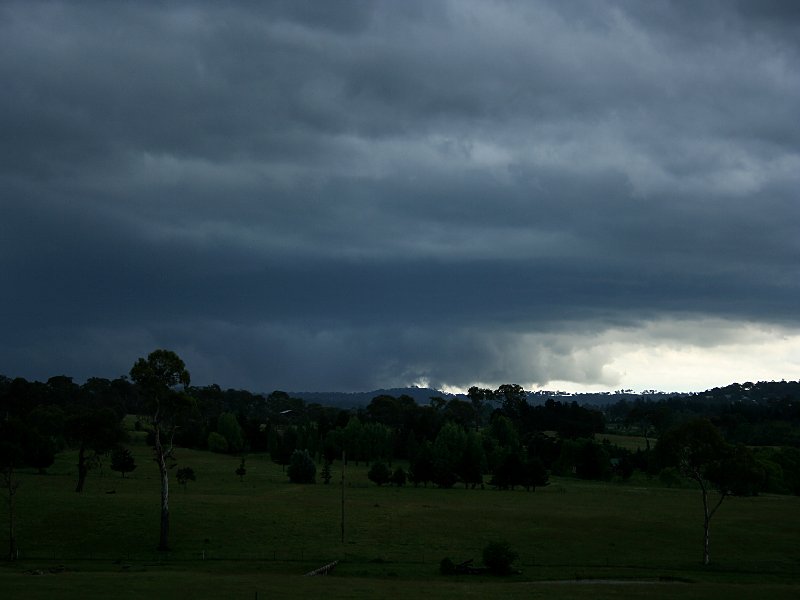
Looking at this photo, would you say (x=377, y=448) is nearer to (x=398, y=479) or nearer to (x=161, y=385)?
(x=398, y=479)

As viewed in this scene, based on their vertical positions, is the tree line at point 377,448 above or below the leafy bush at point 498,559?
above

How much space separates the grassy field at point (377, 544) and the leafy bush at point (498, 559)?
1.55m

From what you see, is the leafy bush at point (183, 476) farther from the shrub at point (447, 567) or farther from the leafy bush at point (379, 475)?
the shrub at point (447, 567)

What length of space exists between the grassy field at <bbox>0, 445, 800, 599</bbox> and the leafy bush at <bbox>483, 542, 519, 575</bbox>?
5.09 ft

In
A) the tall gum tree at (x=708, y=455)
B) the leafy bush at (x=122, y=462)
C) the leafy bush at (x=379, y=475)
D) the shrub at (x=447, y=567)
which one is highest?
the tall gum tree at (x=708, y=455)

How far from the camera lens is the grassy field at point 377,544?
46688mm

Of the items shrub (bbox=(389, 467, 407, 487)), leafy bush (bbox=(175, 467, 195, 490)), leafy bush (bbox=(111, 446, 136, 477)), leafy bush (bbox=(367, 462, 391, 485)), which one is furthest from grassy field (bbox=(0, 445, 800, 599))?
shrub (bbox=(389, 467, 407, 487))

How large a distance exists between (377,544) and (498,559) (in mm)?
13857

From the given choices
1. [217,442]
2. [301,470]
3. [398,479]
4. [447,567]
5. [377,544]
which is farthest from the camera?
[217,442]

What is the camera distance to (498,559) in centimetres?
5478

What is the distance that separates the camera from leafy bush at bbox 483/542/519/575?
5469 centimetres

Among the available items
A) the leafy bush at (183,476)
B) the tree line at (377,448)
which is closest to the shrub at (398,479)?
the tree line at (377,448)

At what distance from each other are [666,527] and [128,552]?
2025 inches

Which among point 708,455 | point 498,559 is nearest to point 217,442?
point 708,455
